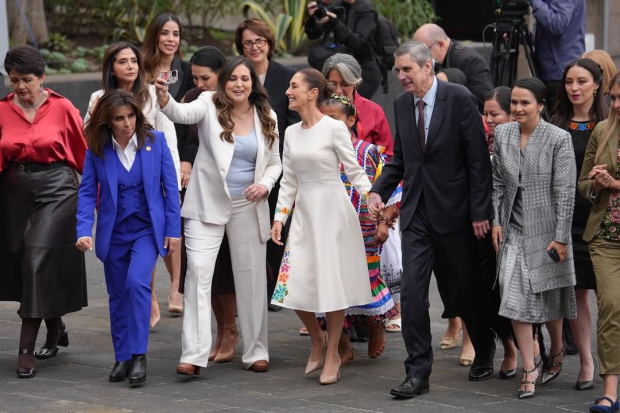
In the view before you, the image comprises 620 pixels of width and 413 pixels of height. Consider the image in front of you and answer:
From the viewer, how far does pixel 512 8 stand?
10.9 metres

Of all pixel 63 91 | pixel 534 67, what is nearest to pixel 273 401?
pixel 534 67

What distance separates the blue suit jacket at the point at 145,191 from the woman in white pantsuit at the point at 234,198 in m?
0.20

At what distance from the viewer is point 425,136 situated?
22.7 ft

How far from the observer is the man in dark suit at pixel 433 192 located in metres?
6.82

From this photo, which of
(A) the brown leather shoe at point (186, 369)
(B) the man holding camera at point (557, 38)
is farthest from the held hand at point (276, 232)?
(B) the man holding camera at point (557, 38)

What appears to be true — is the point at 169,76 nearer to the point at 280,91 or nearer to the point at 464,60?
the point at 280,91

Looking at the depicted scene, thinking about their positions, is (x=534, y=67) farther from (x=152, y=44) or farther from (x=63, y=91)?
(x=63, y=91)

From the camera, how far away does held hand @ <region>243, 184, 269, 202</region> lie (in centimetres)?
741

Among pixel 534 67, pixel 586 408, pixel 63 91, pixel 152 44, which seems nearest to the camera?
pixel 586 408

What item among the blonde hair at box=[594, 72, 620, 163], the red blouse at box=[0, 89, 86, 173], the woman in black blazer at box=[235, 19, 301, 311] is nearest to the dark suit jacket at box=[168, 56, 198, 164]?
the woman in black blazer at box=[235, 19, 301, 311]

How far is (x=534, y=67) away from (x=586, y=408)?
15.3 ft

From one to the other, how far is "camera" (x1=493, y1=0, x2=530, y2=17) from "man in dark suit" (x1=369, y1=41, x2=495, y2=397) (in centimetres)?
405

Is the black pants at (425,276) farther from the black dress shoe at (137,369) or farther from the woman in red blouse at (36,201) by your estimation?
the woman in red blouse at (36,201)

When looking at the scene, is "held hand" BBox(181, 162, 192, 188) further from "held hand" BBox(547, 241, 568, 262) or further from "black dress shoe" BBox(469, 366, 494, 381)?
"held hand" BBox(547, 241, 568, 262)
